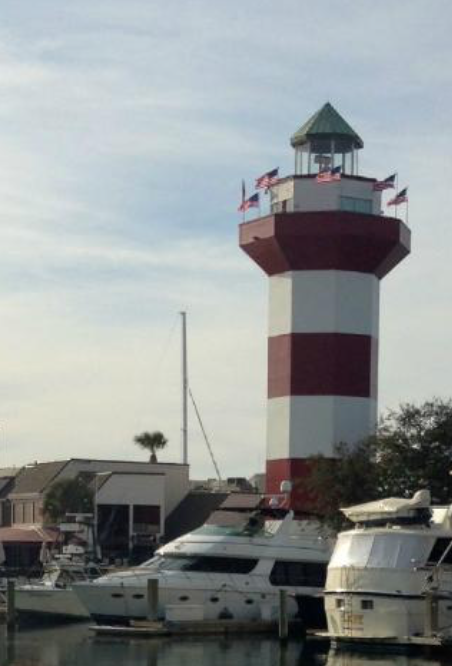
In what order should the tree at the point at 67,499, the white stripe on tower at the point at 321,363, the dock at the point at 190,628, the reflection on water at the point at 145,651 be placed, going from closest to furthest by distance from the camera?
the reflection on water at the point at 145,651, the dock at the point at 190,628, the white stripe on tower at the point at 321,363, the tree at the point at 67,499

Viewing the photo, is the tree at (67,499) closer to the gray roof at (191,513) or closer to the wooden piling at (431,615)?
the gray roof at (191,513)

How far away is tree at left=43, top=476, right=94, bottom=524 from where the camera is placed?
76.9 metres

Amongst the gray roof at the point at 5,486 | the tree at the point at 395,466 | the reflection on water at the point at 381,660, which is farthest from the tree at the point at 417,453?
the gray roof at the point at 5,486

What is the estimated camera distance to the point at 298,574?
52.6m

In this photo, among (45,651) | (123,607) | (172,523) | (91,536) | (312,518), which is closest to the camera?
(45,651)

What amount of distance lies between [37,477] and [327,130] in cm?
3082

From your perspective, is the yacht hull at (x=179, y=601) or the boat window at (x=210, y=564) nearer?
the yacht hull at (x=179, y=601)

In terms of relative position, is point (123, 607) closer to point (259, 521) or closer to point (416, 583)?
point (259, 521)

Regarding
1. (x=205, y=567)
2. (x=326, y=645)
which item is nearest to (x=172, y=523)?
(x=205, y=567)

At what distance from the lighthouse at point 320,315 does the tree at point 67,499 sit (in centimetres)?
1907

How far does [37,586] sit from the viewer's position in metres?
57.0

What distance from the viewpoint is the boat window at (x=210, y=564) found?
5156cm

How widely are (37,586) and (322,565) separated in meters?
10.6

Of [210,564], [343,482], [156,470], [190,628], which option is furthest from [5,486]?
[190,628]
